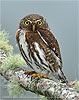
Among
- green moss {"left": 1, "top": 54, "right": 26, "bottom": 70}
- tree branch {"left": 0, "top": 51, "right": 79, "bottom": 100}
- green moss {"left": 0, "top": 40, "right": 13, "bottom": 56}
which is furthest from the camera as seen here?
green moss {"left": 0, "top": 40, "right": 13, "bottom": 56}

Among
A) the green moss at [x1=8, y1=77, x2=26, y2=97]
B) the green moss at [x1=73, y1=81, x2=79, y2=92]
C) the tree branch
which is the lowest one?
the green moss at [x1=8, y1=77, x2=26, y2=97]

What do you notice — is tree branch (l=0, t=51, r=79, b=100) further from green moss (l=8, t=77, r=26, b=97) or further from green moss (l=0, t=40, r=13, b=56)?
green moss (l=0, t=40, r=13, b=56)

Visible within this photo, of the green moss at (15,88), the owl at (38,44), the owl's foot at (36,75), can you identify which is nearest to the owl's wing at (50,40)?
the owl at (38,44)

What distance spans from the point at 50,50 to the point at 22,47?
129 millimetres

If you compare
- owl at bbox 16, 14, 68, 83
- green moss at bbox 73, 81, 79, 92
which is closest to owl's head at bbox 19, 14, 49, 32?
owl at bbox 16, 14, 68, 83

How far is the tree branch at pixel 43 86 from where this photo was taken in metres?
0.72

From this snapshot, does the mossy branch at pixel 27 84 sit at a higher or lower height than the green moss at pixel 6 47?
lower

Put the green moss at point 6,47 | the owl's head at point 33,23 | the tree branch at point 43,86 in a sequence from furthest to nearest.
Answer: the green moss at point 6,47 → the owl's head at point 33,23 → the tree branch at point 43,86

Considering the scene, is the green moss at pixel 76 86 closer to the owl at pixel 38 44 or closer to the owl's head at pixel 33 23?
the owl at pixel 38 44

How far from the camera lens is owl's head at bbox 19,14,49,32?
2.84ft

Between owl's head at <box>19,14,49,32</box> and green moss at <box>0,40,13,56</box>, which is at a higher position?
owl's head at <box>19,14,49,32</box>

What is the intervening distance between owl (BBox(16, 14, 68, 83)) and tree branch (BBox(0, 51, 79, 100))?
0.24 feet

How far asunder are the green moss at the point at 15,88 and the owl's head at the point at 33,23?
0.82 ft

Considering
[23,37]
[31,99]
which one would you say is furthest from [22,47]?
[31,99]
